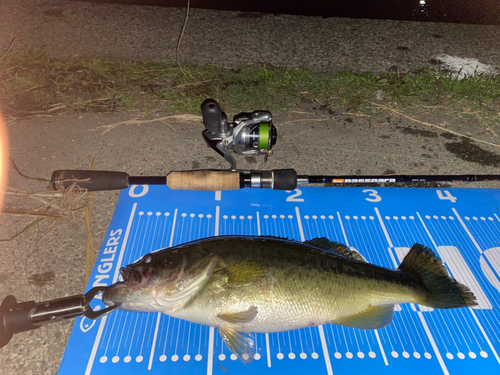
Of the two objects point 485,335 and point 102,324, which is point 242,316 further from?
point 485,335

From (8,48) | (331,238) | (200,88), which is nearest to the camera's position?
(331,238)

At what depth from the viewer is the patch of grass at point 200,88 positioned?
12.7 ft

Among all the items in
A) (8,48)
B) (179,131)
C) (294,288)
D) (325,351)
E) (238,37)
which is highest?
(238,37)

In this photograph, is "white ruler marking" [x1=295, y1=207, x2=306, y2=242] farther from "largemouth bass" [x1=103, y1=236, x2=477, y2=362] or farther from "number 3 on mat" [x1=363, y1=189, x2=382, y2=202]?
"number 3 on mat" [x1=363, y1=189, x2=382, y2=202]

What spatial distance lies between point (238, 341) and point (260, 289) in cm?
34

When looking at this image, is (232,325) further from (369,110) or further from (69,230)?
(369,110)

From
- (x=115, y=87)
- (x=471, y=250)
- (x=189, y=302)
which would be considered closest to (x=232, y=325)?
(x=189, y=302)

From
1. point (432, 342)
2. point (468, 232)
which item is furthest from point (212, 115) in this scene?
point (468, 232)

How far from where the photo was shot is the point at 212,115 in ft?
8.22

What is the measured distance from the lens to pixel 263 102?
4000 mm

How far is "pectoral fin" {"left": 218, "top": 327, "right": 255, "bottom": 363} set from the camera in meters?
1.93

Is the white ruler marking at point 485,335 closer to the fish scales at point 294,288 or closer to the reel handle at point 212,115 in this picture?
the fish scales at point 294,288

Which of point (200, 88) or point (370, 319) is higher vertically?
point (200, 88)

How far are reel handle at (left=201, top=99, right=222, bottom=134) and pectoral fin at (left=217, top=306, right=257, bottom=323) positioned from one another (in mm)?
1370
